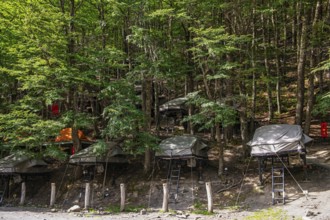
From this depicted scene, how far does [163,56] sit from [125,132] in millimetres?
4991

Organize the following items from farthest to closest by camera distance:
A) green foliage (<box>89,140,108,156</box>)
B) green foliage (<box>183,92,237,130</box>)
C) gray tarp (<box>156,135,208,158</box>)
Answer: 1. green foliage (<box>89,140,108,156</box>)
2. gray tarp (<box>156,135,208,158</box>)
3. green foliage (<box>183,92,237,130</box>)

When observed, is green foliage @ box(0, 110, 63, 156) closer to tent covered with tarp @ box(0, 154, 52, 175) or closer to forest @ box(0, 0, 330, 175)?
forest @ box(0, 0, 330, 175)

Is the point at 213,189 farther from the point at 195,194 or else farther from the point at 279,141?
the point at 279,141

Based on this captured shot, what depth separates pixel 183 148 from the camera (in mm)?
→ 18453

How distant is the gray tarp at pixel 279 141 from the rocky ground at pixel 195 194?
1855 millimetres

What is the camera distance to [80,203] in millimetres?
19734

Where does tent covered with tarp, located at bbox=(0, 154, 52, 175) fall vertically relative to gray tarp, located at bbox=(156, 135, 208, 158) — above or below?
below

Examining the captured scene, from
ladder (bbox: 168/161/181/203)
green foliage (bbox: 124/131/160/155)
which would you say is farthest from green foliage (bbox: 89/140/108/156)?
ladder (bbox: 168/161/181/203)

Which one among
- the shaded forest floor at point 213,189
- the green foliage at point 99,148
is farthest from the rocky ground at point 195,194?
the green foliage at point 99,148

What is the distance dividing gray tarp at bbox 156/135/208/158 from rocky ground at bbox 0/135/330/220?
1.53 metres

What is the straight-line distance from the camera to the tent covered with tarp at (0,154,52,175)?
2119cm

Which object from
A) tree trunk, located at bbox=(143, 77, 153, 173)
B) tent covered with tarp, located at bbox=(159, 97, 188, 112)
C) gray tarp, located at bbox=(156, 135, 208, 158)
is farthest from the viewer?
tent covered with tarp, located at bbox=(159, 97, 188, 112)

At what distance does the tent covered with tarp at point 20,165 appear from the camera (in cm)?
2119

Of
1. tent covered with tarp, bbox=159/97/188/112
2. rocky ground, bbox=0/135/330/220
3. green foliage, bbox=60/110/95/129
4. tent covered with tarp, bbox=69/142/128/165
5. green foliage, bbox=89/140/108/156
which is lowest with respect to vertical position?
rocky ground, bbox=0/135/330/220
